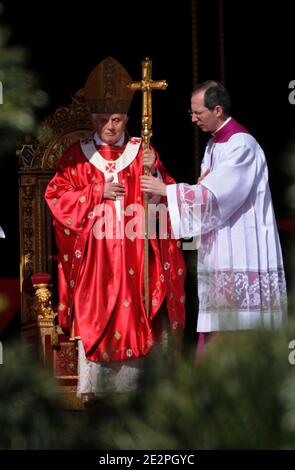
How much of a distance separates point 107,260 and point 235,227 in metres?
1.10

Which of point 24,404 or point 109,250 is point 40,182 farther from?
point 24,404

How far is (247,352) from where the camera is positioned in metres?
2.57

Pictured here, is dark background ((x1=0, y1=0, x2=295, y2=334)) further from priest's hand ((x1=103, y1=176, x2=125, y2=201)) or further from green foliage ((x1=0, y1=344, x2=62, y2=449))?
green foliage ((x1=0, y1=344, x2=62, y2=449))

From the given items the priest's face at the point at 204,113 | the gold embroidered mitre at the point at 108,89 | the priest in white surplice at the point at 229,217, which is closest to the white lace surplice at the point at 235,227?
the priest in white surplice at the point at 229,217

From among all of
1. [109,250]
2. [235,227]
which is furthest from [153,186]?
[109,250]

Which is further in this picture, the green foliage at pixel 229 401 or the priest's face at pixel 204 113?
the priest's face at pixel 204 113

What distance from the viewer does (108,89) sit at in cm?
697

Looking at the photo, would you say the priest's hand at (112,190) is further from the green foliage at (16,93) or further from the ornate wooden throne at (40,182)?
the green foliage at (16,93)

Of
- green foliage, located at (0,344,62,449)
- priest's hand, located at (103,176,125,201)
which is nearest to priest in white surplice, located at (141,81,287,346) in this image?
priest's hand, located at (103,176,125,201)

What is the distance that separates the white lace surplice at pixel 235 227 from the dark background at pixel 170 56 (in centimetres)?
184

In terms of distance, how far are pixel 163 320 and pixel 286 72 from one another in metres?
1.97

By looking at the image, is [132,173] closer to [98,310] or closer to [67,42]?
[98,310]

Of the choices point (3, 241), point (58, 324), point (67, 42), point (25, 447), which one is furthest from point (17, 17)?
point (25, 447)

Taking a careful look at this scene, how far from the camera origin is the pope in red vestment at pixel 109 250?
22.0ft
